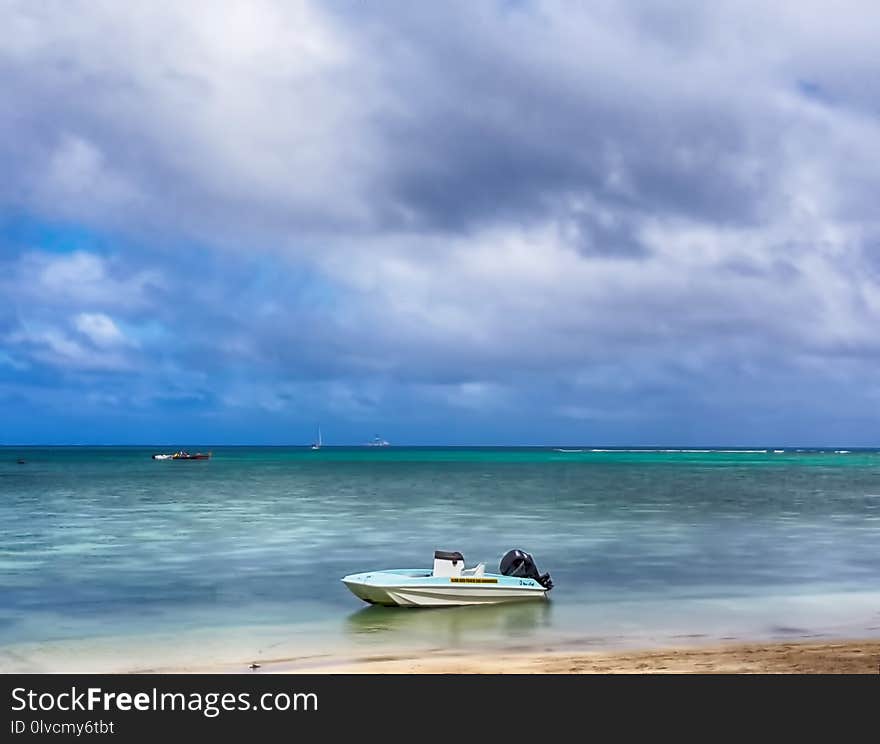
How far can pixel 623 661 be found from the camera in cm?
2133

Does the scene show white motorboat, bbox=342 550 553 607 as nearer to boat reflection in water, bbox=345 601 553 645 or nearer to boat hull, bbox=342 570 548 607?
boat hull, bbox=342 570 548 607

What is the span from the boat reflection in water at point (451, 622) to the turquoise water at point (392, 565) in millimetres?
88

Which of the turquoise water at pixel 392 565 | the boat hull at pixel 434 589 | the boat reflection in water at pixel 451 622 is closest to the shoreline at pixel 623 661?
the turquoise water at pixel 392 565

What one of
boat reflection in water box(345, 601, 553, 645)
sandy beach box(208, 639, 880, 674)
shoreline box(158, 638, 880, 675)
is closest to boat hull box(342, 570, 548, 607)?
boat reflection in water box(345, 601, 553, 645)

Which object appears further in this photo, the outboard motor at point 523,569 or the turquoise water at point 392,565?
the outboard motor at point 523,569

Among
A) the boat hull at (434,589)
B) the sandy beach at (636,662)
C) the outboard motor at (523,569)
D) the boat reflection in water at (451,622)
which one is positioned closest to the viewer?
the sandy beach at (636,662)

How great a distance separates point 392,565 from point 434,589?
11322mm

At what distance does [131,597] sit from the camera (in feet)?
106

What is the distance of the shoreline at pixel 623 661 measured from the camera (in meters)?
20.1

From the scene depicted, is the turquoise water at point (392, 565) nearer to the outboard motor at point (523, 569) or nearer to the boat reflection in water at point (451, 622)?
the boat reflection in water at point (451, 622)

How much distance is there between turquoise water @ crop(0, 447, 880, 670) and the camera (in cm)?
2625
